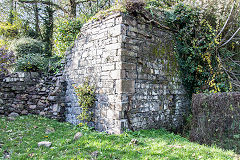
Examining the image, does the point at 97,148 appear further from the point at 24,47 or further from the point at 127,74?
the point at 24,47

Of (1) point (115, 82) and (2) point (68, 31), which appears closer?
(1) point (115, 82)

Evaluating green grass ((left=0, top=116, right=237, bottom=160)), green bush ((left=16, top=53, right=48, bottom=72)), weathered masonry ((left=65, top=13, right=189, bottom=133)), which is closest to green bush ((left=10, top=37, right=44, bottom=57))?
green bush ((left=16, top=53, right=48, bottom=72))

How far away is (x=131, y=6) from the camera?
5.20m

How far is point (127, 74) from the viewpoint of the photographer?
16.3ft

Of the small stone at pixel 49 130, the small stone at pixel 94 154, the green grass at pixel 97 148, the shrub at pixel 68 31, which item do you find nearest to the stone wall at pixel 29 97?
the small stone at pixel 49 130

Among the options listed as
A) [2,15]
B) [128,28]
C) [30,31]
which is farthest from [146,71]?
[2,15]

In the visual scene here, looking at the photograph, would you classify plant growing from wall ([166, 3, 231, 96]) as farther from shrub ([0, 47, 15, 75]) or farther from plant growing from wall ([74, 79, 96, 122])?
shrub ([0, 47, 15, 75])

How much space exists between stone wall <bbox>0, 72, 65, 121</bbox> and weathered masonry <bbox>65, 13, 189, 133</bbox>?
402 millimetres

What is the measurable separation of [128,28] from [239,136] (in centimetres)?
400

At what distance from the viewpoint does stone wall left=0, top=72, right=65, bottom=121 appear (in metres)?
6.66

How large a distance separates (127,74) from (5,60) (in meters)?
6.10

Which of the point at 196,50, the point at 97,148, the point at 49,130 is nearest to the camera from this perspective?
the point at 97,148

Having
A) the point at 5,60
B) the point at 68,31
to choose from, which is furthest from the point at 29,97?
the point at 68,31

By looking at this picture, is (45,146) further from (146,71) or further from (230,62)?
(230,62)
